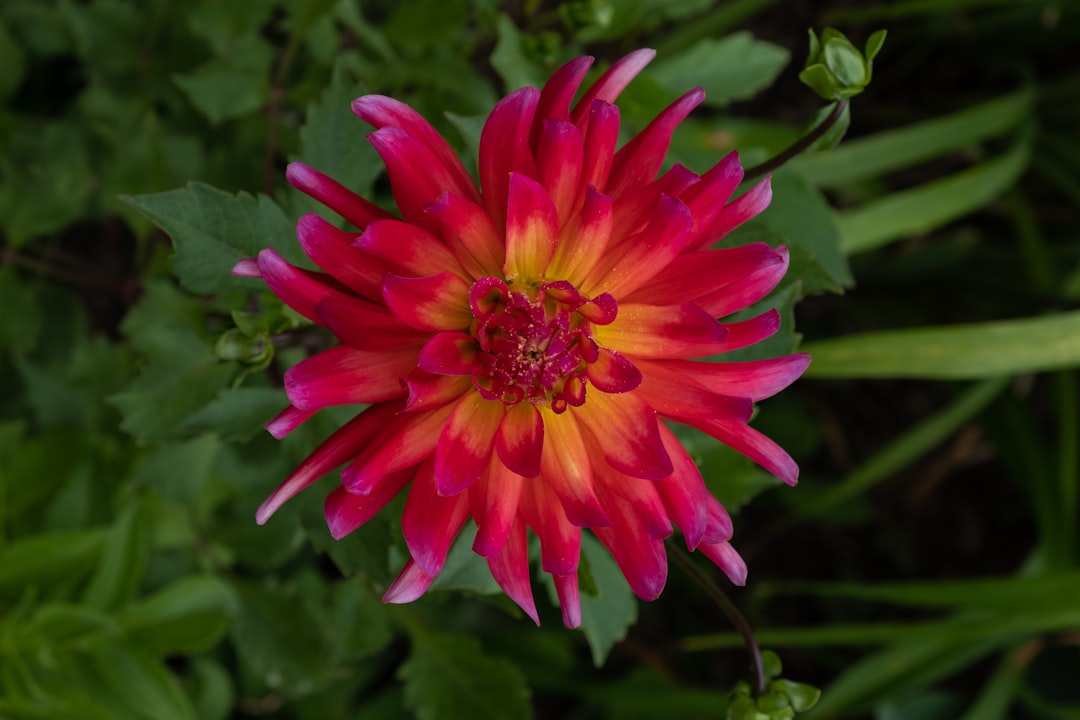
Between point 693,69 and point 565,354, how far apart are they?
1.05m

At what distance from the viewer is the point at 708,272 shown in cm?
117

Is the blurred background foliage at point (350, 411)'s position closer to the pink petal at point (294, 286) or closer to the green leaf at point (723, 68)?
the green leaf at point (723, 68)

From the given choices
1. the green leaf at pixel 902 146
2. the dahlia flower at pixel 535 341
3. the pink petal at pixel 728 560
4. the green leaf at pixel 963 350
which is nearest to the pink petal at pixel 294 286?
the dahlia flower at pixel 535 341

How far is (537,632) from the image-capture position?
2.89 metres

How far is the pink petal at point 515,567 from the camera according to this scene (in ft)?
3.87

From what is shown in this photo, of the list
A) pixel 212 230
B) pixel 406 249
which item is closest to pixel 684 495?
pixel 406 249

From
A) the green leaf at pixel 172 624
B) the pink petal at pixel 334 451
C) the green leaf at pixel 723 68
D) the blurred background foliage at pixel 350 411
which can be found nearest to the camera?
the pink petal at pixel 334 451

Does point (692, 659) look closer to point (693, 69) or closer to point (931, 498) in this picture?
point (931, 498)

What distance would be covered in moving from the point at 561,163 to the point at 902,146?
A: 6.29 feet

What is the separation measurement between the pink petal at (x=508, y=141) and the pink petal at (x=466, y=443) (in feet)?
0.75

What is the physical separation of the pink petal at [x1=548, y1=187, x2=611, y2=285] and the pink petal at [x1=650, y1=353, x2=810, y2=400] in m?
0.18

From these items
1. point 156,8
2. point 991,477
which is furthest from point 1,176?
point 991,477

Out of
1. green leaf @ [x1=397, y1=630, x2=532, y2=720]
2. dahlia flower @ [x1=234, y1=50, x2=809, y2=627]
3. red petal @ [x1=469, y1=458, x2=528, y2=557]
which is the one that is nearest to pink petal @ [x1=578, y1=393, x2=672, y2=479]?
dahlia flower @ [x1=234, y1=50, x2=809, y2=627]

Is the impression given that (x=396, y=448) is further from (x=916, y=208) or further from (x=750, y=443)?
(x=916, y=208)
